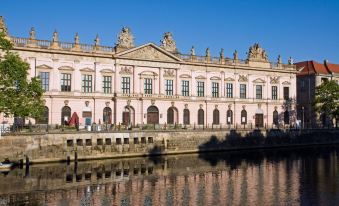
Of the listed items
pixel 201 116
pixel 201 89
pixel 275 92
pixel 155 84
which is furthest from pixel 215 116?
pixel 275 92

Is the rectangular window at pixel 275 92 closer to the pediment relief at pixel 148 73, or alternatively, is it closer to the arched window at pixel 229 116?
the arched window at pixel 229 116

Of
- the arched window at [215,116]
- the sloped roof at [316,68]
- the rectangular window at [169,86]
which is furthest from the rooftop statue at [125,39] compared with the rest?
the sloped roof at [316,68]

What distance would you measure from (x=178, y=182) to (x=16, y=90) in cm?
2144

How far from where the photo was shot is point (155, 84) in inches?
2736

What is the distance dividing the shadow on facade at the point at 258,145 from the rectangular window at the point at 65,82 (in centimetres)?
1984

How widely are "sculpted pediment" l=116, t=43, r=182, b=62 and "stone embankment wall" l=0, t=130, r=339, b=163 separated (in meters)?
13.5

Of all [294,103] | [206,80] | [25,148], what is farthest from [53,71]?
[294,103]

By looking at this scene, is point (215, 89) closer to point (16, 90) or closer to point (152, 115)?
point (152, 115)

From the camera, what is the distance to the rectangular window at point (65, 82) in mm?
62312

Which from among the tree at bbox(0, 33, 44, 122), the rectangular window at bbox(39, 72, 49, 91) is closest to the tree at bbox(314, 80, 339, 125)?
the rectangular window at bbox(39, 72, 49, 91)

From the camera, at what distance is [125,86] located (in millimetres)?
67125

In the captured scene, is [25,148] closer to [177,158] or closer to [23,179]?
[23,179]

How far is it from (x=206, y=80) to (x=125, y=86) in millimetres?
14476

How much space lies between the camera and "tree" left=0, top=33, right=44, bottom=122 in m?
46.8
